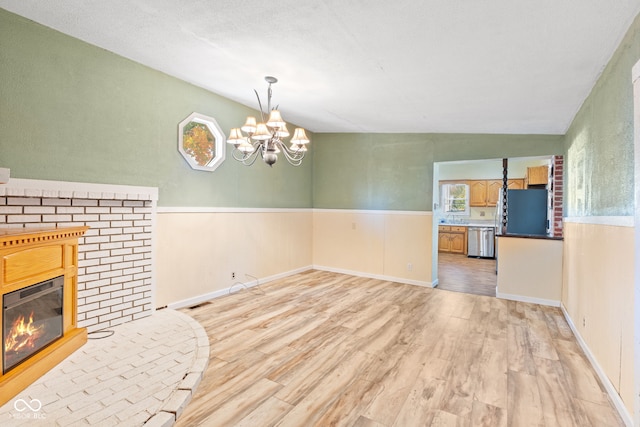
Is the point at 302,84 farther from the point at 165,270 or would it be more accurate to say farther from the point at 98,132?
the point at 165,270

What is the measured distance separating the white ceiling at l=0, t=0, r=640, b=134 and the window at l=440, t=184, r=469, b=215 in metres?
5.20

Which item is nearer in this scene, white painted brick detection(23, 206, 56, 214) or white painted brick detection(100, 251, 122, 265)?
white painted brick detection(23, 206, 56, 214)

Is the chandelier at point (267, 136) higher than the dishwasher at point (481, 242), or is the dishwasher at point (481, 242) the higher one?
the chandelier at point (267, 136)

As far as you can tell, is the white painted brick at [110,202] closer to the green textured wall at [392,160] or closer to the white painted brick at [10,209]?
the white painted brick at [10,209]

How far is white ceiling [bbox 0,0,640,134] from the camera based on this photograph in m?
1.95

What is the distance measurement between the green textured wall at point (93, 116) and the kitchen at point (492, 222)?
392 cm

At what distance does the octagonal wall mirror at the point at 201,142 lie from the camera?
3.81 meters

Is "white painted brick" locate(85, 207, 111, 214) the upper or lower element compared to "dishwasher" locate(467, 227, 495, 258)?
upper

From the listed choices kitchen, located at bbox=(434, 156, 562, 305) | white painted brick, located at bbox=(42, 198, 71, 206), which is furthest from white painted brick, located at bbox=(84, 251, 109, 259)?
kitchen, located at bbox=(434, 156, 562, 305)

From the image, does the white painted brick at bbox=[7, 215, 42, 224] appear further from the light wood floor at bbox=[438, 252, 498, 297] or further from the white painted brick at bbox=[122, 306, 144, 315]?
the light wood floor at bbox=[438, 252, 498, 297]

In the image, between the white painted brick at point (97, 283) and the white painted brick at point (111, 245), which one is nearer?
the white painted brick at point (97, 283)

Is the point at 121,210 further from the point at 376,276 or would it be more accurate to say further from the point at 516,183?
the point at 516,183

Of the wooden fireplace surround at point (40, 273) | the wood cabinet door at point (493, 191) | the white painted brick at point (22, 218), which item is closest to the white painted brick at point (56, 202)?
the white painted brick at point (22, 218)

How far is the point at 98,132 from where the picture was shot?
9.76ft
